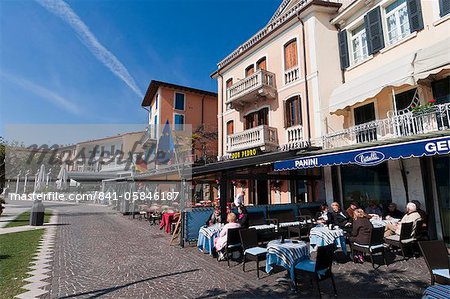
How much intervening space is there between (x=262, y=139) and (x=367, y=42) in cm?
679

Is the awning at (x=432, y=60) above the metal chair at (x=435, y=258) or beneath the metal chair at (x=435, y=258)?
above

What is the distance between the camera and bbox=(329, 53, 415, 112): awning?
9.49 meters

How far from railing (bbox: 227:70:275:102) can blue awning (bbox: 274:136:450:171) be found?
6.95m

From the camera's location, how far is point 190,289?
5418 mm

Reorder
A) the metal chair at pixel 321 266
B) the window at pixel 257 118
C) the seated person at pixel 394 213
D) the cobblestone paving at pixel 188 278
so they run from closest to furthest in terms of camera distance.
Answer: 1. the metal chair at pixel 321 266
2. the cobblestone paving at pixel 188 278
3. the seated person at pixel 394 213
4. the window at pixel 257 118

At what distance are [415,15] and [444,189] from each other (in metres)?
6.61

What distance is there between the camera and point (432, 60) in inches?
343

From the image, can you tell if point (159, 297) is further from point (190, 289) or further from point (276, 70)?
point (276, 70)

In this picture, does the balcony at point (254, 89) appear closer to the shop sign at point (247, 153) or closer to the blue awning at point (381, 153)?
the shop sign at point (247, 153)

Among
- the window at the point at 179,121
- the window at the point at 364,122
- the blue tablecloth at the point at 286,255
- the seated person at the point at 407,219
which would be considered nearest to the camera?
the blue tablecloth at the point at 286,255

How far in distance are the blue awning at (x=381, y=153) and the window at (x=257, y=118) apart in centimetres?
678

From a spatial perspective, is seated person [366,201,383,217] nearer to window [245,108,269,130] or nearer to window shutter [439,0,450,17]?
window shutter [439,0,450,17]

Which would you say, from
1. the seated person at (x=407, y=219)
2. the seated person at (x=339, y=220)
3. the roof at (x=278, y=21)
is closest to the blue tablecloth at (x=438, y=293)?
the seated person at (x=407, y=219)

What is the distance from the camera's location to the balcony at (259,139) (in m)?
15.0
